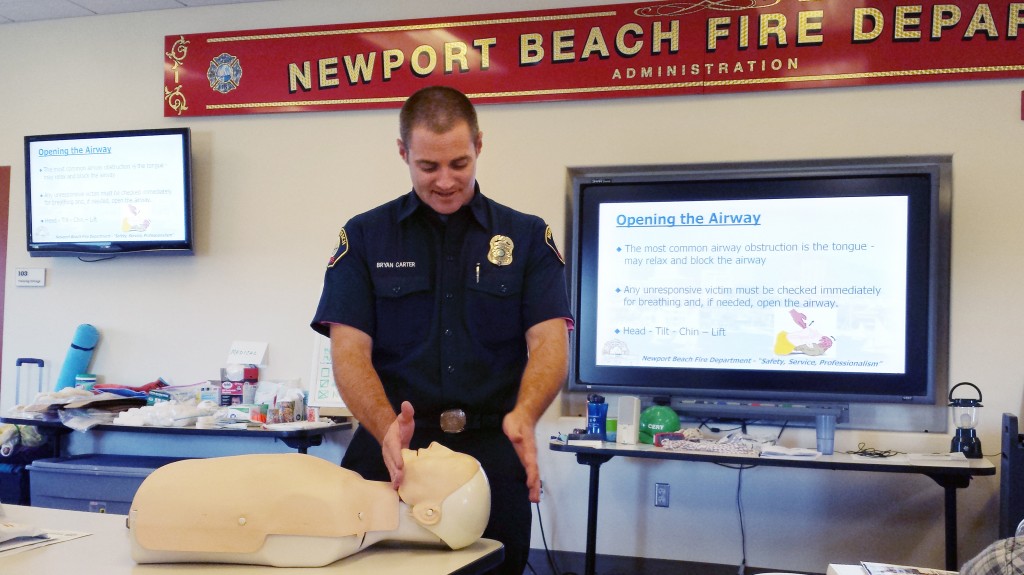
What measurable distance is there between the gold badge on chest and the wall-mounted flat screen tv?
2.96 metres

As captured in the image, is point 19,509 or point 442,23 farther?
point 442,23

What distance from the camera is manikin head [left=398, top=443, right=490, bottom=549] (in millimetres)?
1393

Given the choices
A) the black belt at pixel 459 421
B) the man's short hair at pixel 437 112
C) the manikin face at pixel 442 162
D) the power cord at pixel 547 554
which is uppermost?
the man's short hair at pixel 437 112

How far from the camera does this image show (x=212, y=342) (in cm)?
452

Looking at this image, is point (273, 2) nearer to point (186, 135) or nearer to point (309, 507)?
point (186, 135)

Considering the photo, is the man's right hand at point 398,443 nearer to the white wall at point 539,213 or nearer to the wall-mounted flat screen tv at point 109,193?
the white wall at point 539,213

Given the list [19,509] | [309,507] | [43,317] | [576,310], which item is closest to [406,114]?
[309,507]

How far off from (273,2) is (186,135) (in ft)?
2.80

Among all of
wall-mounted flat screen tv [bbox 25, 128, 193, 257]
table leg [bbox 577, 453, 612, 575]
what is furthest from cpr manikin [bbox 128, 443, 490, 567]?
wall-mounted flat screen tv [bbox 25, 128, 193, 257]

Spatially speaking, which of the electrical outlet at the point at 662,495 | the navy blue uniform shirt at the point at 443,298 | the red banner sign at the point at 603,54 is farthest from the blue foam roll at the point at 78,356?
the navy blue uniform shirt at the point at 443,298

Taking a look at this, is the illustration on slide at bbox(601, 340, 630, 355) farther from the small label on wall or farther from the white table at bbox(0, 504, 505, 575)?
the small label on wall

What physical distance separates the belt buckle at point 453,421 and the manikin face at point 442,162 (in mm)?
460

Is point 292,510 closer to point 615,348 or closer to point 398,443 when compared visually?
point 398,443

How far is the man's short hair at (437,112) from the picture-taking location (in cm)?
179
